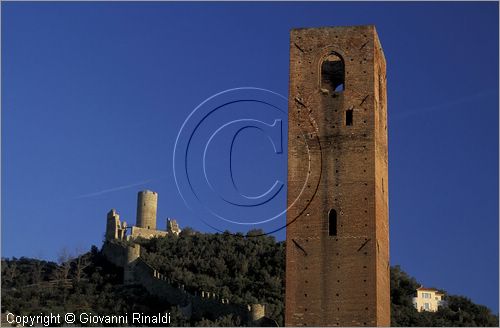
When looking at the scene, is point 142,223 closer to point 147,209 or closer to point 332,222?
point 147,209

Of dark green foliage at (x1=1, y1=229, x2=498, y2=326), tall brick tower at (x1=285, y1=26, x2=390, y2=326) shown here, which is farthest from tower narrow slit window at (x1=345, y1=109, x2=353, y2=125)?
dark green foliage at (x1=1, y1=229, x2=498, y2=326)

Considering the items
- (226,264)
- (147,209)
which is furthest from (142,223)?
(226,264)

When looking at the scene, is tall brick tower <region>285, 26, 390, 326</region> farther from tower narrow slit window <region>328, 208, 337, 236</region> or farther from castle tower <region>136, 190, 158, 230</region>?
castle tower <region>136, 190, 158, 230</region>

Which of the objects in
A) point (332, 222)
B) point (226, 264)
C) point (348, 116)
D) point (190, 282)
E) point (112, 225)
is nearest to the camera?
point (332, 222)

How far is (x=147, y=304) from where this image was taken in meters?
66.0

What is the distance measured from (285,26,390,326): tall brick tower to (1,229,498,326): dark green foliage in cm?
1909

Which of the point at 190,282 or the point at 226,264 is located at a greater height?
the point at 226,264

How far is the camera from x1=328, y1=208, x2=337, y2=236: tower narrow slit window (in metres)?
32.4

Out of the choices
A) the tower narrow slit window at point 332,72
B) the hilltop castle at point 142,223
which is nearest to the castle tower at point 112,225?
the hilltop castle at point 142,223

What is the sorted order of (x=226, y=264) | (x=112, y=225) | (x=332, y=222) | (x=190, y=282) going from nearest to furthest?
(x=332, y=222)
(x=190, y=282)
(x=226, y=264)
(x=112, y=225)

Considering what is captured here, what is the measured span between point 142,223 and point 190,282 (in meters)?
19.2

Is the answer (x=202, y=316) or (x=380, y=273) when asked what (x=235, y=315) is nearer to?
(x=202, y=316)

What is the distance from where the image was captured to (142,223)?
285ft

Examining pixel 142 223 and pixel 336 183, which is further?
pixel 142 223
